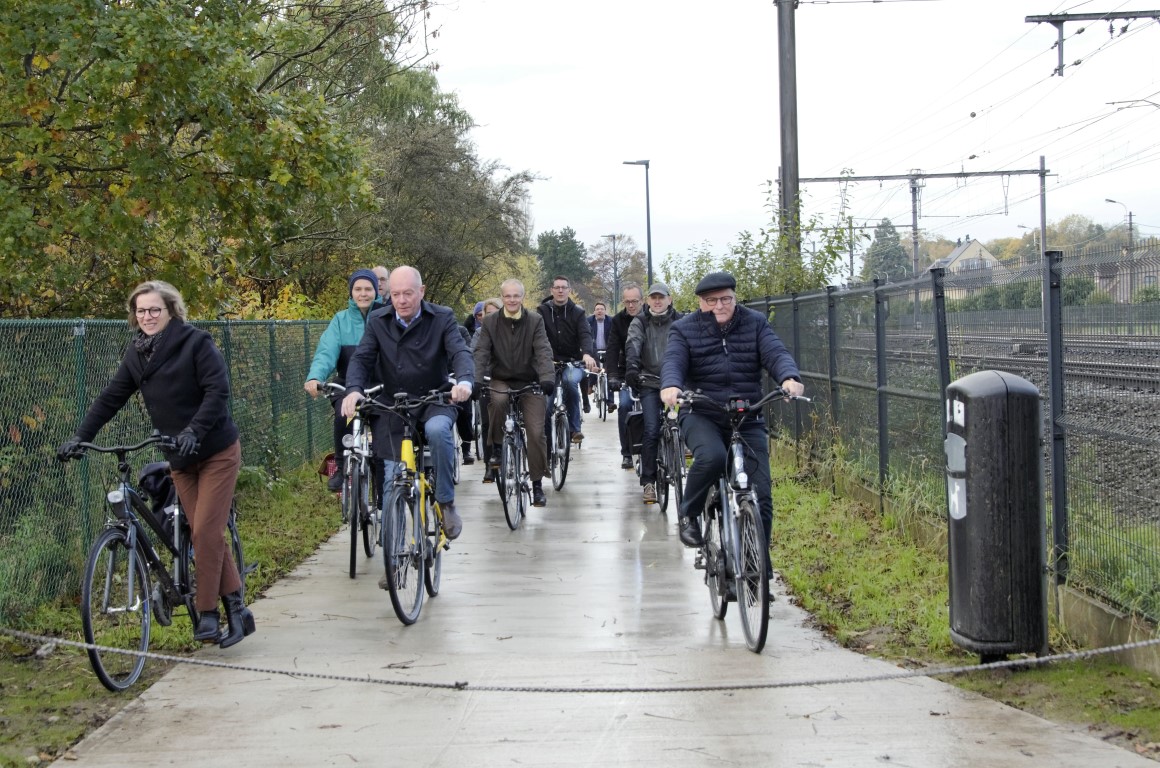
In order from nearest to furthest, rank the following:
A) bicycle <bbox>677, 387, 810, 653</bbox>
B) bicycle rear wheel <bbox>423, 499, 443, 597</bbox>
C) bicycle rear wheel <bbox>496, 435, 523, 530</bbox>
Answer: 1. bicycle <bbox>677, 387, 810, 653</bbox>
2. bicycle rear wheel <bbox>423, 499, 443, 597</bbox>
3. bicycle rear wheel <bbox>496, 435, 523, 530</bbox>

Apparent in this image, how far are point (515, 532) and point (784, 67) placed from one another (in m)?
7.35

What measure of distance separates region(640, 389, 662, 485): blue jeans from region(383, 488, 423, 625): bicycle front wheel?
14.4 ft

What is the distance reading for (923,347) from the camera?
912 centimetres

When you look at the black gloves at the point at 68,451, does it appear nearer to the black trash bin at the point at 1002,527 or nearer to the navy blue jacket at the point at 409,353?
the navy blue jacket at the point at 409,353

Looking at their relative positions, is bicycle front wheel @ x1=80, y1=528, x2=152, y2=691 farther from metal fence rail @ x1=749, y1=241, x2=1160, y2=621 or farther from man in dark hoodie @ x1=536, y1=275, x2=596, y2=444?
man in dark hoodie @ x1=536, y1=275, x2=596, y2=444

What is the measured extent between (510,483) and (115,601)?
4.98m

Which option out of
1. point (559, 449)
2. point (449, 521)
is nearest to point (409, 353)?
point (449, 521)

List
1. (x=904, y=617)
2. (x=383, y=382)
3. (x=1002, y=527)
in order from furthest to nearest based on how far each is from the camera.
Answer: (x=383, y=382), (x=904, y=617), (x=1002, y=527)

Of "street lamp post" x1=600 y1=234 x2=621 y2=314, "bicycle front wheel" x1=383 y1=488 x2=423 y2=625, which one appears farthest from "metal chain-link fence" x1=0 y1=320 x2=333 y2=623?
"street lamp post" x1=600 y1=234 x2=621 y2=314

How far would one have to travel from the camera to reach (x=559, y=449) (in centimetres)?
1367

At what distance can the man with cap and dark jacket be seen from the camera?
11.7 meters

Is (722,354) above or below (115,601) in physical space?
above

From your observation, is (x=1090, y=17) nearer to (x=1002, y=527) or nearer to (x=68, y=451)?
(x=1002, y=527)

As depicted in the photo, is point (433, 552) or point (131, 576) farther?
point (433, 552)
